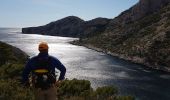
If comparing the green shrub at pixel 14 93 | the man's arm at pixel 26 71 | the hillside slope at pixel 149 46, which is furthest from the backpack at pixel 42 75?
the hillside slope at pixel 149 46

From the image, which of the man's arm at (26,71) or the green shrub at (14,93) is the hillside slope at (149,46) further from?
the man's arm at (26,71)

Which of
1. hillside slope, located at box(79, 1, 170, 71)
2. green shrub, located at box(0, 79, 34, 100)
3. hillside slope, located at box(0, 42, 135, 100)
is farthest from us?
hillside slope, located at box(79, 1, 170, 71)

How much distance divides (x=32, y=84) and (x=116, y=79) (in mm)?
78801

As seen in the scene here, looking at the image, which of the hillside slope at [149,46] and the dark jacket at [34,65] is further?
the hillside slope at [149,46]

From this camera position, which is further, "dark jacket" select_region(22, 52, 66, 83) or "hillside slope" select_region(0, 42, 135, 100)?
"hillside slope" select_region(0, 42, 135, 100)

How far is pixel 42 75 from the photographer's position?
12008 millimetres

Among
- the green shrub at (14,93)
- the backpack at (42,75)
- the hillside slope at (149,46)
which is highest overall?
the backpack at (42,75)

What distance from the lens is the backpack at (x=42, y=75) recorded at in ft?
39.3

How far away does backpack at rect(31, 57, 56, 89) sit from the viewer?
12.0m

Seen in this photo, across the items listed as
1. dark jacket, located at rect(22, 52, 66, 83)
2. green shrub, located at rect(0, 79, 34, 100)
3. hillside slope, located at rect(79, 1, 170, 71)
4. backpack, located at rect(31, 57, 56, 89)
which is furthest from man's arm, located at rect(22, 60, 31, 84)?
hillside slope, located at rect(79, 1, 170, 71)

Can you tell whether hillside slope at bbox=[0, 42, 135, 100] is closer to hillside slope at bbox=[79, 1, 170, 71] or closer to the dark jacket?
the dark jacket

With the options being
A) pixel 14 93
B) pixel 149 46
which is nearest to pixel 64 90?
pixel 14 93

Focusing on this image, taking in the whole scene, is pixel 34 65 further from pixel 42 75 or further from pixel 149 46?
pixel 149 46

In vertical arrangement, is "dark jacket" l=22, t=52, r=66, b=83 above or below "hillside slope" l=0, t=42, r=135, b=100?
above
